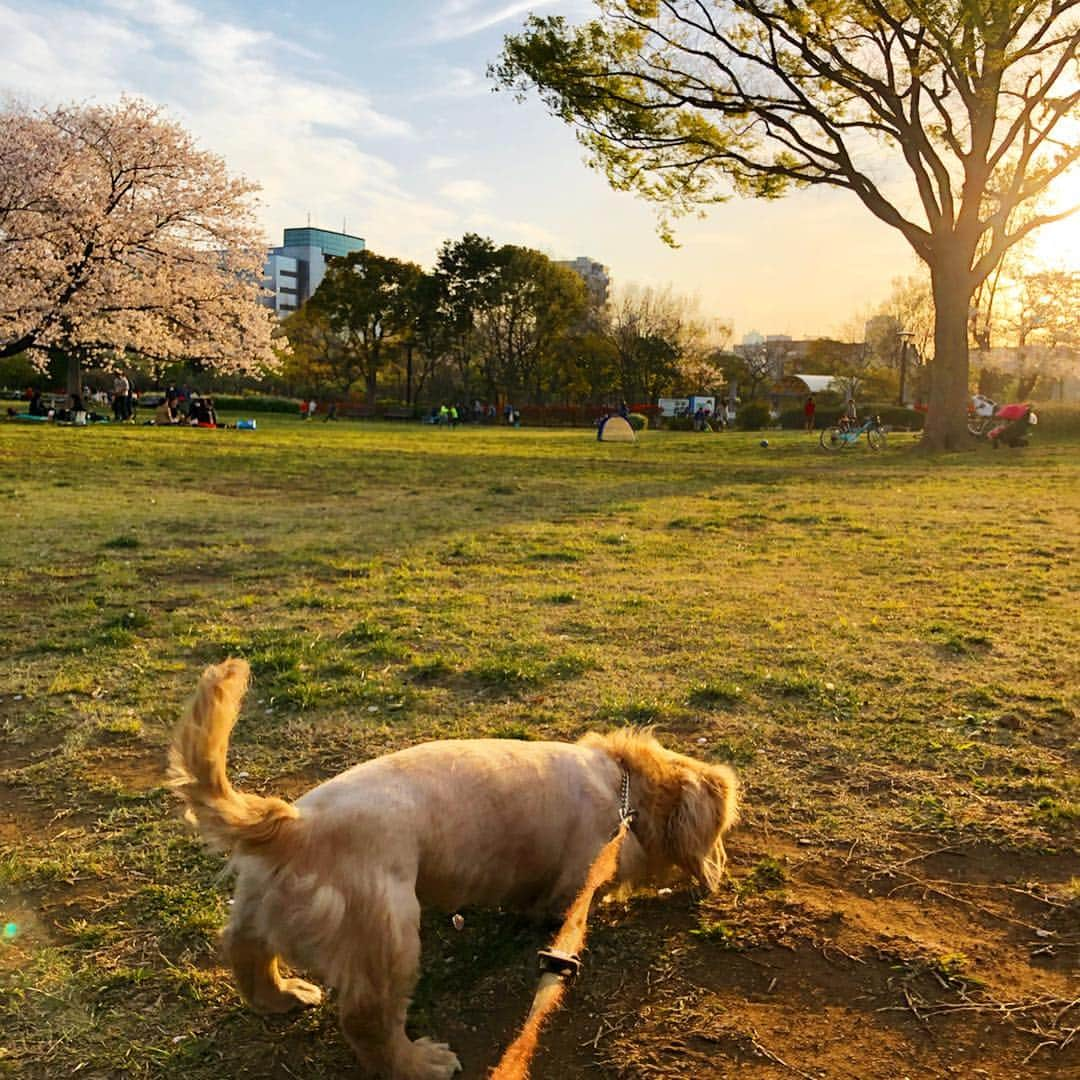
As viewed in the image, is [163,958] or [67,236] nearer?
[163,958]

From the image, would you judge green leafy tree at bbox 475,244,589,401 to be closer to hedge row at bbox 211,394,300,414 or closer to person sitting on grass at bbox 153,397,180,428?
hedge row at bbox 211,394,300,414

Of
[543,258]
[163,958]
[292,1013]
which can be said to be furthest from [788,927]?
[543,258]

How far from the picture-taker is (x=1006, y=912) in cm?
259

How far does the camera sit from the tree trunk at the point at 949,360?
1961 centimetres

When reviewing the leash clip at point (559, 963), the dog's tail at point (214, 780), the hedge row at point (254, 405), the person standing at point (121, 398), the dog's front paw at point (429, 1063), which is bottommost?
the dog's front paw at point (429, 1063)

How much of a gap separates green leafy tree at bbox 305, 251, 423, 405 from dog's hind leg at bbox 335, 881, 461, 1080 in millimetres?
54789

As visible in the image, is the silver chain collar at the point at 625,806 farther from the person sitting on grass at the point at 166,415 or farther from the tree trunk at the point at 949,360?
the person sitting on grass at the point at 166,415

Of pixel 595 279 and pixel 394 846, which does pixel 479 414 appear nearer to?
pixel 595 279

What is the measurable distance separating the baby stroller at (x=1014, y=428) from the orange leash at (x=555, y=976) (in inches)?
938

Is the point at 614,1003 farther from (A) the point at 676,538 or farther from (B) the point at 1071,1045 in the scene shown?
(A) the point at 676,538

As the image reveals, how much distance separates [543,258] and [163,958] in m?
55.3

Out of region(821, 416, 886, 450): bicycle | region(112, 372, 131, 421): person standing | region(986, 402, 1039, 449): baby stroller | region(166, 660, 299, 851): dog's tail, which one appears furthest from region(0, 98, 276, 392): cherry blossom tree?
region(166, 660, 299, 851): dog's tail

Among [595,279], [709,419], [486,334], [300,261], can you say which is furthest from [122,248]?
[300,261]


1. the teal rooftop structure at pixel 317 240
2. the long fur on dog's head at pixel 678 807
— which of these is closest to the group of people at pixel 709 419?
the long fur on dog's head at pixel 678 807
